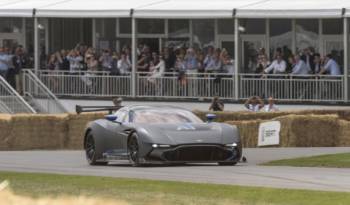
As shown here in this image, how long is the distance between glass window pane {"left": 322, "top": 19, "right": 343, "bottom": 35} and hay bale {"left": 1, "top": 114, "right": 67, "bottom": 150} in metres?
10.9

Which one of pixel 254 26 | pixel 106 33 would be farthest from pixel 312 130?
pixel 106 33

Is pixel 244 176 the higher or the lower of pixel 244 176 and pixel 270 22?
the lower

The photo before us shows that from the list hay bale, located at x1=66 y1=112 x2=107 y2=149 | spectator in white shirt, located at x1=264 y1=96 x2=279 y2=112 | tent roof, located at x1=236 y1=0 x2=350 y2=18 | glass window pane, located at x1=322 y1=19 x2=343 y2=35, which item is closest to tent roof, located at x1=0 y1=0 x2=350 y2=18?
tent roof, located at x1=236 y1=0 x2=350 y2=18

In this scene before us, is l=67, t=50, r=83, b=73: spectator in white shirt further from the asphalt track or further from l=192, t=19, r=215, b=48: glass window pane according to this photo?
the asphalt track

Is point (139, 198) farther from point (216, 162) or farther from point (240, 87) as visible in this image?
point (240, 87)

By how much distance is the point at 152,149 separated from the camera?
1853cm

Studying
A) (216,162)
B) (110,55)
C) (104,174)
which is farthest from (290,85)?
(104,174)

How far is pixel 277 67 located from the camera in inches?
1340

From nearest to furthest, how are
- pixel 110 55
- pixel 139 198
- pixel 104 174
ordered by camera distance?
pixel 139 198
pixel 104 174
pixel 110 55

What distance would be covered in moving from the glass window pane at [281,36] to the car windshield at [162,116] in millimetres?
18061

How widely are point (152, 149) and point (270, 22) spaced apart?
2076 centimetres

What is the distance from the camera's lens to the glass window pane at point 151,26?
136 feet

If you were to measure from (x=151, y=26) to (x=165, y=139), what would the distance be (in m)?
23.3
